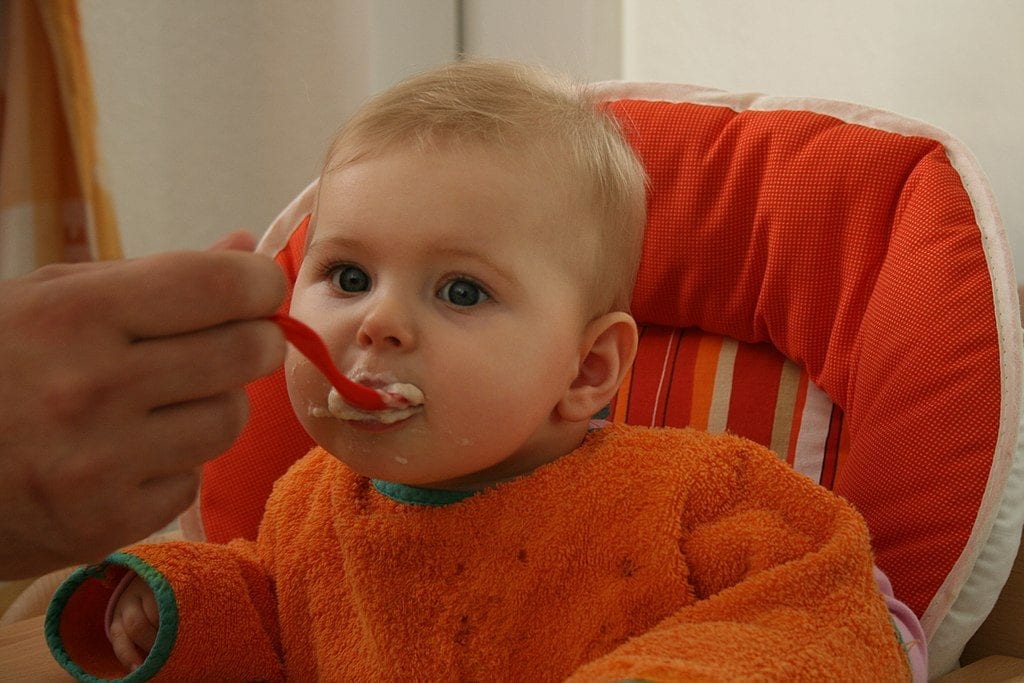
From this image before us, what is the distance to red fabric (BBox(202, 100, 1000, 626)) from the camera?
0.84 meters

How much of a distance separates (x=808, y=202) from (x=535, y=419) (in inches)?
14.6

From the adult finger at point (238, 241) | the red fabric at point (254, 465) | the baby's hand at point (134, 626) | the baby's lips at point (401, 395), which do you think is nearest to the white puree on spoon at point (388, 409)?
the baby's lips at point (401, 395)

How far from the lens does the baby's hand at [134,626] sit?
31.2 inches

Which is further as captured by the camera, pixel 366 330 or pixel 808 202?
pixel 808 202

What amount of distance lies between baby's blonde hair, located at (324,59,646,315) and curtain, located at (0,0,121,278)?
808 millimetres

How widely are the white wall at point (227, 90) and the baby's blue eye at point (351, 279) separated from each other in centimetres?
114

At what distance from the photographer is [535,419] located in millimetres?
760

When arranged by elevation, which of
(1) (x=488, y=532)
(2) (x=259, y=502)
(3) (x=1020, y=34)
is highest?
(3) (x=1020, y=34)

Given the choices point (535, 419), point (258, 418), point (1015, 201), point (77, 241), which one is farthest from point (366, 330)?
point (77, 241)

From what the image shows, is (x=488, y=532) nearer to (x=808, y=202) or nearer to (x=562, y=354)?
(x=562, y=354)

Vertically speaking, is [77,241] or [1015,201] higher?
[1015,201]

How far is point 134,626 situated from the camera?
796 mm

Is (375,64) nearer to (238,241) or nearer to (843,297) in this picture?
(843,297)

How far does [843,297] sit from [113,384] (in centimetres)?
66
